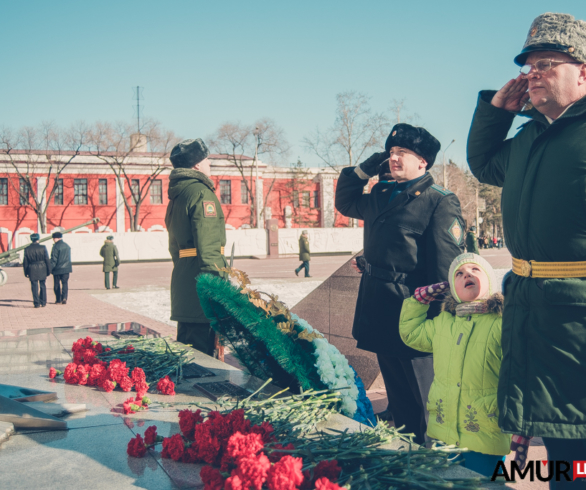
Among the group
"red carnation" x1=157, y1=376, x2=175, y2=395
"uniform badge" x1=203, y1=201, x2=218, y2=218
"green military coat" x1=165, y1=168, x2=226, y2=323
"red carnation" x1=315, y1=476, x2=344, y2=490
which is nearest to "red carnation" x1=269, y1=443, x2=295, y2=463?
"red carnation" x1=315, y1=476, x2=344, y2=490

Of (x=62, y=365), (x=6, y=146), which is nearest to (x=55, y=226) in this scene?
(x=6, y=146)

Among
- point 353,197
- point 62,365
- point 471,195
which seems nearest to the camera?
point 353,197

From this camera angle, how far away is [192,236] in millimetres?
4430

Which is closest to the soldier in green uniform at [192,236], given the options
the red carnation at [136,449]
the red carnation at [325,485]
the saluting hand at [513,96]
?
the red carnation at [136,449]

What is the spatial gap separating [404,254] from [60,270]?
12075 millimetres

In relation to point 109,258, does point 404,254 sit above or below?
above

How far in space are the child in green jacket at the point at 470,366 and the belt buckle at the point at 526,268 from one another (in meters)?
0.44

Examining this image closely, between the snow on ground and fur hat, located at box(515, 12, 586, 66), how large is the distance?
26.5ft

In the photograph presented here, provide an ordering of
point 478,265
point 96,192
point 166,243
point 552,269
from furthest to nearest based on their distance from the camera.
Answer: point 96,192 → point 166,243 → point 478,265 → point 552,269

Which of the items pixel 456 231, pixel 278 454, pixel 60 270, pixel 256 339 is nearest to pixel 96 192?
pixel 60 270

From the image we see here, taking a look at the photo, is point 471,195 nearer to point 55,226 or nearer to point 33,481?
point 55,226

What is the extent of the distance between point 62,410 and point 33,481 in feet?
2.72

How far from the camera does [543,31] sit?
6.24 feet

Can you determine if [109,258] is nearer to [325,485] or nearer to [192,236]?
[192,236]
